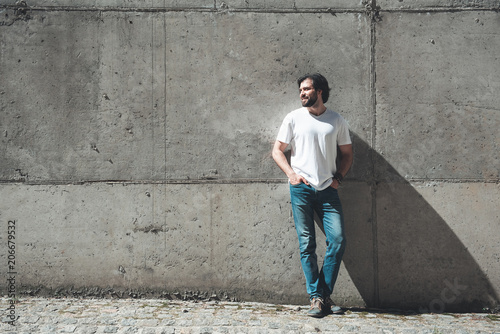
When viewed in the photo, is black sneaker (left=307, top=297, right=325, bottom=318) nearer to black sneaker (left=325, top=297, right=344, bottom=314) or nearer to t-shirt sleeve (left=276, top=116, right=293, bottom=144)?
black sneaker (left=325, top=297, right=344, bottom=314)

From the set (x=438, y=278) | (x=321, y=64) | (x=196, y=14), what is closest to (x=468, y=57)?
(x=321, y=64)

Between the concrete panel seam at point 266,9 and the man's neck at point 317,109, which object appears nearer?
the man's neck at point 317,109

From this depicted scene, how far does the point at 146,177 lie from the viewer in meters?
4.73

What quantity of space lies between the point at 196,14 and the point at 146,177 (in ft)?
5.94

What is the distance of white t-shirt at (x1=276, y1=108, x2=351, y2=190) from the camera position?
13.8 ft

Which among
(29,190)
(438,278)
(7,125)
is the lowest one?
(438,278)

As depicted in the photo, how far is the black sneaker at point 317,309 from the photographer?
4.18 metres

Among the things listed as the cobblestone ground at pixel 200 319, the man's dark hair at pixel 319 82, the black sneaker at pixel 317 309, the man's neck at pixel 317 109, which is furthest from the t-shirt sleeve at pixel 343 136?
the cobblestone ground at pixel 200 319

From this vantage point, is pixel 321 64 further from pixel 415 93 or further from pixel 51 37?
pixel 51 37

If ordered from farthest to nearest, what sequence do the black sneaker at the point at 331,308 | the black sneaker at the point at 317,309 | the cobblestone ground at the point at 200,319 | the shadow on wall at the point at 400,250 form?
the shadow on wall at the point at 400,250 < the black sneaker at the point at 331,308 < the black sneaker at the point at 317,309 < the cobblestone ground at the point at 200,319

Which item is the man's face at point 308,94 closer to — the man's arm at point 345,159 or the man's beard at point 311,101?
the man's beard at point 311,101

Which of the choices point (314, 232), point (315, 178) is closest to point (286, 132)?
point (315, 178)

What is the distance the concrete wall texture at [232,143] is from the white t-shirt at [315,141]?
370 millimetres

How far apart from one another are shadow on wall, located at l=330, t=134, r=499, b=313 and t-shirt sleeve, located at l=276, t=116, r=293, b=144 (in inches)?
30.9
